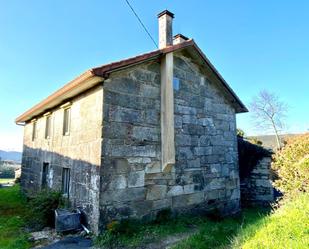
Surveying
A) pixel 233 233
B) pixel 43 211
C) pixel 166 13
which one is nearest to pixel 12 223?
pixel 43 211

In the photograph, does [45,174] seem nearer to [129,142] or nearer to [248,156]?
[129,142]

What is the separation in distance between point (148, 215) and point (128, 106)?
114 inches

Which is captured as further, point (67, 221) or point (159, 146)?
point (159, 146)

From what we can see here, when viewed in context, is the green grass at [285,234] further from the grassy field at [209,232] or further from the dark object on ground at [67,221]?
the dark object on ground at [67,221]

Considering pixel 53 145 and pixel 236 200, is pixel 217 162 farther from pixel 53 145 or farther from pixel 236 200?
pixel 53 145

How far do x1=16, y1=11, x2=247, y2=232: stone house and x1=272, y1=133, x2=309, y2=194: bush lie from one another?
7.24 ft

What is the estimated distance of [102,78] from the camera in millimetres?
6000

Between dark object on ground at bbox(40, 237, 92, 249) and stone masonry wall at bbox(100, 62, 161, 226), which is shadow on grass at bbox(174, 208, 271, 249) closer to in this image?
stone masonry wall at bbox(100, 62, 161, 226)

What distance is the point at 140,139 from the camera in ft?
21.8

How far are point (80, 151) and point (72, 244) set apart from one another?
2.44 m

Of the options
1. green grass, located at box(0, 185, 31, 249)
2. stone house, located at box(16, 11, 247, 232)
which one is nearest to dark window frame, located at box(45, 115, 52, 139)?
stone house, located at box(16, 11, 247, 232)

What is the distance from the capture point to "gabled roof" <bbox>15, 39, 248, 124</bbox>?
5906mm

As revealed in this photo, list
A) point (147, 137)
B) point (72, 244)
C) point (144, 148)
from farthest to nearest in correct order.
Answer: point (147, 137) → point (144, 148) → point (72, 244)

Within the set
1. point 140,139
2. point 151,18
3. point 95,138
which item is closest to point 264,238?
point 140,139
